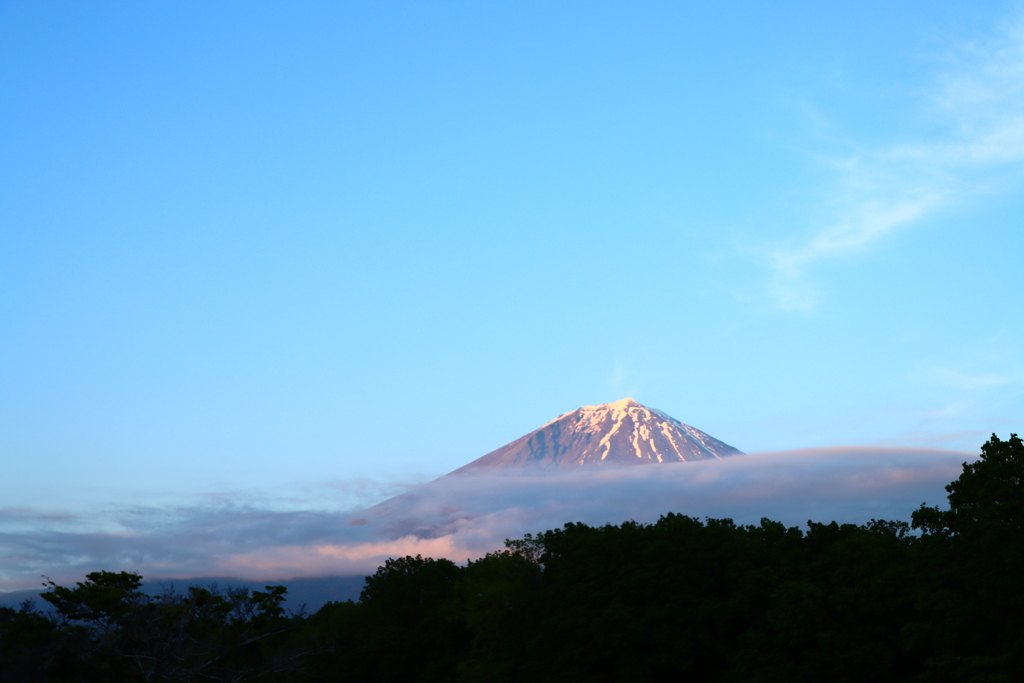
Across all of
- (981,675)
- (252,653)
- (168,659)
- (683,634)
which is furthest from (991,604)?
(252,653)

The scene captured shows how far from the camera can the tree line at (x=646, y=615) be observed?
106ft

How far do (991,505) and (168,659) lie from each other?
40199 mm

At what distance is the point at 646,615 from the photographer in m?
48.5

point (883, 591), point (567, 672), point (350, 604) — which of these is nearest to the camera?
point (883, 591)

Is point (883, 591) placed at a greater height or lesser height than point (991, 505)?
lesser

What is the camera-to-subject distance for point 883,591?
41.0m

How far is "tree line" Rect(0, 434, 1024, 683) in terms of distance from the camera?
106 feet

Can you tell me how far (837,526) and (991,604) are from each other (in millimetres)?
21485

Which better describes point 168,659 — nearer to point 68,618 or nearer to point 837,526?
point 68,618

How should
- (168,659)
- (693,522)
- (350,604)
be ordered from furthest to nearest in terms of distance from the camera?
1. (350,604)
2. (693,522)
3. (168,659)

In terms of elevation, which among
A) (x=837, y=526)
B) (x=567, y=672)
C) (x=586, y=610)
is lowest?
(x=567, y=672)

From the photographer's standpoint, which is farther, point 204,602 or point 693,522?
point 204,602

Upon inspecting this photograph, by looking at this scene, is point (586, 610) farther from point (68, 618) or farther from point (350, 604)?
point (68, 618)

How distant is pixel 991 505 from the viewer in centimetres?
3192
